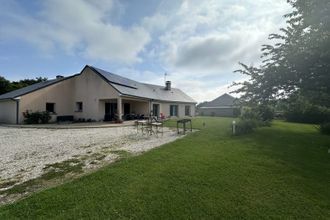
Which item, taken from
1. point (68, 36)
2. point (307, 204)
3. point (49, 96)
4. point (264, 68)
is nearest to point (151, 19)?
point (68, 36)

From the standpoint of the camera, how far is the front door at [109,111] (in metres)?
20.6

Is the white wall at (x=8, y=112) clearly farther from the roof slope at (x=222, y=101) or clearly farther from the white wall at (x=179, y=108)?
the roof slope at (x=222, y=101)

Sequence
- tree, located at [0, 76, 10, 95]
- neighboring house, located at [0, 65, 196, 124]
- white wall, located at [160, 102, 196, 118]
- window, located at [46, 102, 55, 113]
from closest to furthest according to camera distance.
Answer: neighboring house, located at [0, 65, 196, 124]
window, located at [46, 102, 55, 113]
white wall, located at [160, 102, 196, 118]
tree, located at [0, 76, 10, 95]

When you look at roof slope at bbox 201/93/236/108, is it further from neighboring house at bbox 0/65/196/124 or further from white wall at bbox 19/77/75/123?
white wall at bbox 19/77/75/123

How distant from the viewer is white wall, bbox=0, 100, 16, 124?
18284mm

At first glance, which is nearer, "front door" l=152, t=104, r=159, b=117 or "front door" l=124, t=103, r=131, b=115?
"front door" l=124, t=103, r=131, b=115

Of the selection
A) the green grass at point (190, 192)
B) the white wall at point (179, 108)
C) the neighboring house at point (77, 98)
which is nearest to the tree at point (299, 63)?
the green grass at point (190, 192)

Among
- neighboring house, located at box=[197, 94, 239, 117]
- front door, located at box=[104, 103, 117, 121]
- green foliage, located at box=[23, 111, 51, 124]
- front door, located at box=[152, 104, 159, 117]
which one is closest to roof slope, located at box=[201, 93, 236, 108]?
neighboring house, located at box=[197, 94, 239, 117]

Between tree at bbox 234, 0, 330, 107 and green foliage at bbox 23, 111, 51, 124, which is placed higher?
tree at bbox 234, 0, 330, 107

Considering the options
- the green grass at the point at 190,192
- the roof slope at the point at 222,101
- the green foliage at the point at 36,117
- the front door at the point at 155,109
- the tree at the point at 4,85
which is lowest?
the green grass at the point at 190,192

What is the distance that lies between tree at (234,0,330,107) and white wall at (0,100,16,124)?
2027cm

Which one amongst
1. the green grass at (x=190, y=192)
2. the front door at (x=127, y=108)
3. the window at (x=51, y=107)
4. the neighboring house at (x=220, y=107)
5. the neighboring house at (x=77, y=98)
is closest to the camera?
the green grass at (x=190, y=192)

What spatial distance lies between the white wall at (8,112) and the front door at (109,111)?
8.29m

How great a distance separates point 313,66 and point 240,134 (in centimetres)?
533
